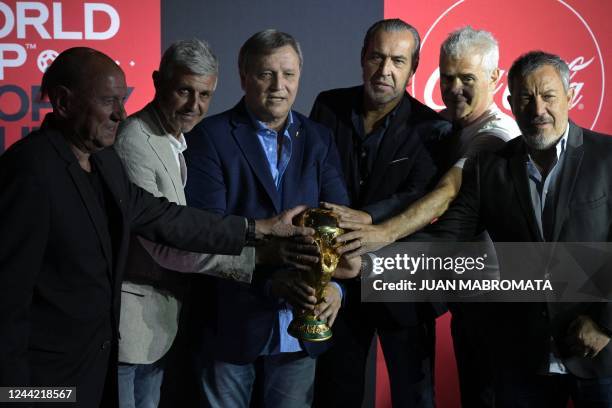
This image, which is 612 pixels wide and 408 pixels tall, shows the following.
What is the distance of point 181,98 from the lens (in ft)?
8.09

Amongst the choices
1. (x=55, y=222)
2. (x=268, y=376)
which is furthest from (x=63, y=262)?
(x=268, y=376)

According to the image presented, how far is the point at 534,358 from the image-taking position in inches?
95.0

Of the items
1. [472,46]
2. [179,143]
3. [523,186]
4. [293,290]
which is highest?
[472,46]

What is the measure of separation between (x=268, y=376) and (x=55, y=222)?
1.12m

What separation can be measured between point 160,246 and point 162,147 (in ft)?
1.09

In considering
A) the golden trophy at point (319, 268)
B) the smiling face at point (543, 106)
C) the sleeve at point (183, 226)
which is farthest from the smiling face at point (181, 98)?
the smiling face at point (543, 106)

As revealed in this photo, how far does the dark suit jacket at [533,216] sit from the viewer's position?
231 centimetres

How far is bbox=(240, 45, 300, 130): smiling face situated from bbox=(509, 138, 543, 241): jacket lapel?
814 mm

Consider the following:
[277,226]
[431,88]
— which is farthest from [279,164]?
[431,88]

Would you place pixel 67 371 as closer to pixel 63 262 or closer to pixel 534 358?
pixel 63 262

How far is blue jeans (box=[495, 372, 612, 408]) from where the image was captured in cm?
231

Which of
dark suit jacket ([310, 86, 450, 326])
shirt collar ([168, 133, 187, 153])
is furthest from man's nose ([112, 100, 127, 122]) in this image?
dark suit jacket ([310, 86, 450, 326])

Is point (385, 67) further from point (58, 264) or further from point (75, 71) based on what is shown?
point (58, 264)

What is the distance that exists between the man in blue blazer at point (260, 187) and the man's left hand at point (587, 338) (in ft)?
2.60
